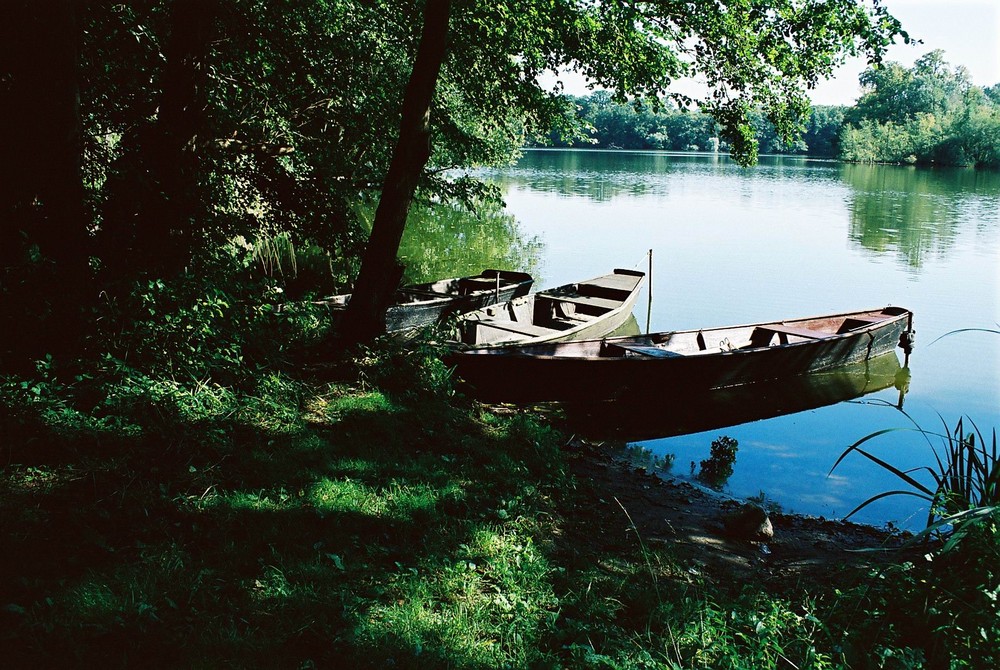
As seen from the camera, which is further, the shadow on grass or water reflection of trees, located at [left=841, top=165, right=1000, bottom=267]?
water reflection of trees, located at [left=841, top=165, right=1000, bottom=267]

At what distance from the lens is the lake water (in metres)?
9.84

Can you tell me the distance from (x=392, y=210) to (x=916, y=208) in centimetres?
3729

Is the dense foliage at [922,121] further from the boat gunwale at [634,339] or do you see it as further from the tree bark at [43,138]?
the tree bark at [43,138]

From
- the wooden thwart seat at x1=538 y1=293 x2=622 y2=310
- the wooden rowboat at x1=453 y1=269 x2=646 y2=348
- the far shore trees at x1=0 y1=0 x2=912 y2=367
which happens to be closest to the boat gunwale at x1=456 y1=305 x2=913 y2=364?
the wooden rowboat at x1=453 y1=269 x2=646 y2=348

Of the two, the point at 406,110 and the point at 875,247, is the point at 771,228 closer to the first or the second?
the point at 875,247

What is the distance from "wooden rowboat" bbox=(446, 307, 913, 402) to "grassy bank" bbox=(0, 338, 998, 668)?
10.2ft

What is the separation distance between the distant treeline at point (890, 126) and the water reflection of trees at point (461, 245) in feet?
44.4

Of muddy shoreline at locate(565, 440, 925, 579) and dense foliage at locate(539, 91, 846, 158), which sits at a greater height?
dense foliage at locate(539, 91, 846, 158)

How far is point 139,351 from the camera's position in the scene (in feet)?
17.6

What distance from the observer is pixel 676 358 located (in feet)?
35.1

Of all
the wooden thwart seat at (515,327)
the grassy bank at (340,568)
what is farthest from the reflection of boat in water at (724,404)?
the grassy bank at (340,568)

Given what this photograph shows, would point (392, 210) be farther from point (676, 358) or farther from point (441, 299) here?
point (441, 299)

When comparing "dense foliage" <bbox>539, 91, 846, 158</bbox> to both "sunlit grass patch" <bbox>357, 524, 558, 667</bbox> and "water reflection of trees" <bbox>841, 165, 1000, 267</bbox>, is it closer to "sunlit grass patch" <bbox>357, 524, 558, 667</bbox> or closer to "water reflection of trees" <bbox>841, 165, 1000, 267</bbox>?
"water reflection of trees" <bbox>841, 165, 1000, 267</bbox>

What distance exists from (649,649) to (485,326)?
8473mm
